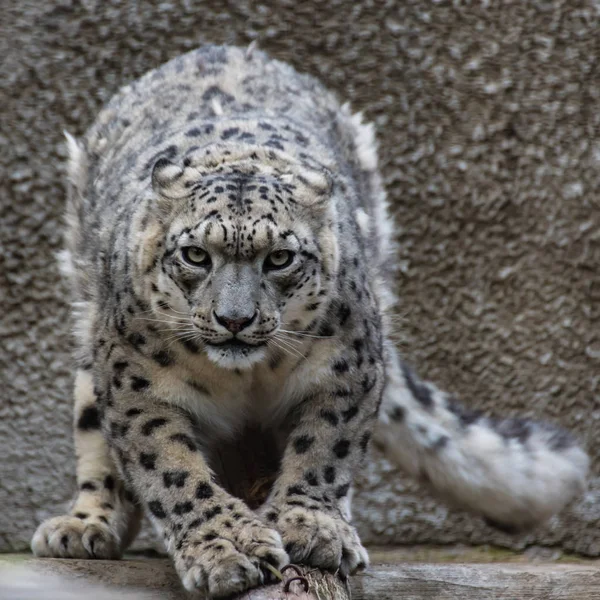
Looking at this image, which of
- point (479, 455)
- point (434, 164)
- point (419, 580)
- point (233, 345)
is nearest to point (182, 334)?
point (233, 345)

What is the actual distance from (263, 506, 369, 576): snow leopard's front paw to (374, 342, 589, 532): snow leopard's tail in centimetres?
102

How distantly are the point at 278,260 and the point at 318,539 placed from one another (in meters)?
0.79

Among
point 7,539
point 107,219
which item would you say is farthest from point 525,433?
point 7,539

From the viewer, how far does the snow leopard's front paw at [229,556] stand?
2750mm

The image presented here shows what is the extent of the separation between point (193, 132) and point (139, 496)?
1288 millimetres

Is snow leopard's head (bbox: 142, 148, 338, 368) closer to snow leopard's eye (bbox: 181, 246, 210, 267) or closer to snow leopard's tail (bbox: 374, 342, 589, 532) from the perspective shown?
snow leopard's eye (bbox: 181, 246, 210, 267)

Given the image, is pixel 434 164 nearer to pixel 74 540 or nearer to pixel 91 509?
pixel 91 509

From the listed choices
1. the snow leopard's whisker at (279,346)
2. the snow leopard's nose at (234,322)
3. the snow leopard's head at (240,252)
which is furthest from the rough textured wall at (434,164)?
the snow leopard's nose at (234,322)

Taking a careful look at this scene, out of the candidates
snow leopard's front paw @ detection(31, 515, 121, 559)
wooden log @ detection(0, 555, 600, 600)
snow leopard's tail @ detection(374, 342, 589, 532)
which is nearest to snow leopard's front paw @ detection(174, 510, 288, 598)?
wooden log @ detection(0, 555, 600, 600)

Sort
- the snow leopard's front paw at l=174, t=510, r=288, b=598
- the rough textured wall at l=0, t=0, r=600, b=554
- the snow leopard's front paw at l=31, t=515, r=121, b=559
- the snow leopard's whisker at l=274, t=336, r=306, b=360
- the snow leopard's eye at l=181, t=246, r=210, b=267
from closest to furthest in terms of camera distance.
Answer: the snow leopard's front paw at l=174, t=510, r=288, b=598 → the snow leopard's eye at l=181, t=246, r=210, b=267 → the snow leopard's whisker at l=274, t=336, r=306, b=360 → the snow leopard's front paw at l=31, t=515, r=121, b=559 → the rough textured wall at l=0, t=0, r=600, b=554

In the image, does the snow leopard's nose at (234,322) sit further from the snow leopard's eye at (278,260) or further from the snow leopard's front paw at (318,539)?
the snow leopard's front paw at (318,539)

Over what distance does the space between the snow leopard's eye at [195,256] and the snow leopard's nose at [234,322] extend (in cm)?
18

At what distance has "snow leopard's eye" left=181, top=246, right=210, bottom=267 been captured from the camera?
10.2ft

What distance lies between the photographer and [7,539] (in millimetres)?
5504
